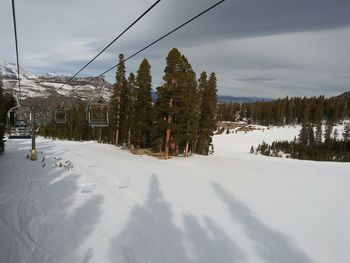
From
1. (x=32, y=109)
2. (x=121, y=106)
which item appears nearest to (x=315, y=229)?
(x=32, y=109)

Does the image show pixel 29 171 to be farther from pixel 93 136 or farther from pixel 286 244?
pixel 93 136

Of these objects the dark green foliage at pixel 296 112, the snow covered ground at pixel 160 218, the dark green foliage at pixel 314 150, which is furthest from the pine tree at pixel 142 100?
the dark green foliage at pixel 296 112

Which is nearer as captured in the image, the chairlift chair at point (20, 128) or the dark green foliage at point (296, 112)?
the chairlift chair at point (20, 128)

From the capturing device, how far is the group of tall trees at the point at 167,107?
30.9 m

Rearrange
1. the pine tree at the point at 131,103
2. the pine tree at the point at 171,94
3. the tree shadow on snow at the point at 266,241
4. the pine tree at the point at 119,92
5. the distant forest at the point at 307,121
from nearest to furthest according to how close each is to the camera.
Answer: the tree shadow on snow at the point at 266,241 → the pine tree at the point at 171,94 → the pine tree at the point at 131,103 → the pine tree at the point at 119,92 → the distant forest at the point at 307,121

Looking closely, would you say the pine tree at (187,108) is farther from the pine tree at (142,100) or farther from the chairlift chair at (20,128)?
the chairlift chair at (20,128)

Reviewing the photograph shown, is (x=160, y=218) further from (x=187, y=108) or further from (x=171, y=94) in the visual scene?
(x=187, y=108)

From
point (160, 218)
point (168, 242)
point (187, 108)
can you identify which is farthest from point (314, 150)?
point (168, 242)

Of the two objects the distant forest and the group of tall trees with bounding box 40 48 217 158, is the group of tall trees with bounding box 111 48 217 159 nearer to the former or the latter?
the group of tall trees with bounding box 40 48 217 158

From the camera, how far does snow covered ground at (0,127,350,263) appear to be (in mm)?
8641

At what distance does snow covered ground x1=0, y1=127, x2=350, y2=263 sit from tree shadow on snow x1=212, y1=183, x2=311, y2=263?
0.04 metres

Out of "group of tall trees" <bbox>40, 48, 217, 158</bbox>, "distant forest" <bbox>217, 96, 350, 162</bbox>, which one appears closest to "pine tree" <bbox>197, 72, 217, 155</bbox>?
"group of tall trees" <bbox>40, 48, 217, 158</bbox>

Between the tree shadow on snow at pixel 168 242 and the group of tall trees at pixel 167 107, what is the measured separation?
19.8 meters

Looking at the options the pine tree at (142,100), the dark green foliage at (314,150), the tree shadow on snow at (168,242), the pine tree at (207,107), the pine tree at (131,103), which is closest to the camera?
the tree shadow on snow at (168,242)
